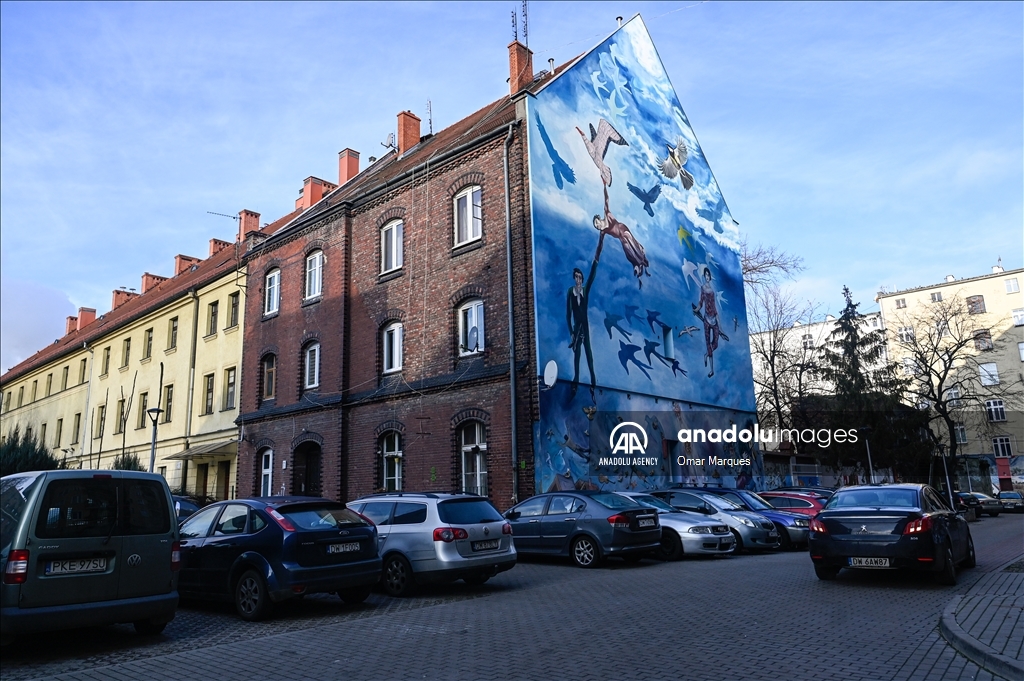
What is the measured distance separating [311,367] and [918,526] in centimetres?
2022

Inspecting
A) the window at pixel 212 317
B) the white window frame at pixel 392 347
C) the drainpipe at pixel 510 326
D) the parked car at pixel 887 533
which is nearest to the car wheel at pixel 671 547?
the drainpipe at pixel 510 326

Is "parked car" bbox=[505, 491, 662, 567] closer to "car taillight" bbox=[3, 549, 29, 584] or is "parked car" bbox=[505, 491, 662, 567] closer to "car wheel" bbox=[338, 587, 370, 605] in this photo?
"car wheel" bbox=[338, 587, 370, 605]

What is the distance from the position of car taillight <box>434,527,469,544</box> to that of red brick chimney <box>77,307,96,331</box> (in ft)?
180

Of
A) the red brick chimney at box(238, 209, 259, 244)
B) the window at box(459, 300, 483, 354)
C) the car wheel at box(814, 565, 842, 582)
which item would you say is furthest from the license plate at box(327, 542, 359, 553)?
the red brick chimney at box(238, 209, 259, 244)

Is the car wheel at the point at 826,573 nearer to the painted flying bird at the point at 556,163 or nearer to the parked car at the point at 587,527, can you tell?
the parked car at the point at 587,527

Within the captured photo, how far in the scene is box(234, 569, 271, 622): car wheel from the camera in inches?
371

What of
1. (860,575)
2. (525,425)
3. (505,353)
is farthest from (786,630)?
(505,353)

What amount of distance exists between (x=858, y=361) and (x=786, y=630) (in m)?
39.1

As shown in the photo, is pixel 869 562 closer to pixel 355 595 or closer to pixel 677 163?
pixel 355 595

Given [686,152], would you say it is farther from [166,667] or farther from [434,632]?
[166,667]

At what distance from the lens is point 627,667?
6.66m

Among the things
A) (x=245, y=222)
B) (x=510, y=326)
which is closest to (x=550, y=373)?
(x=510, y=326)

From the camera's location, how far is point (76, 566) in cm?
755

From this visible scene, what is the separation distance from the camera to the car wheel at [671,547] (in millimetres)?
16031
